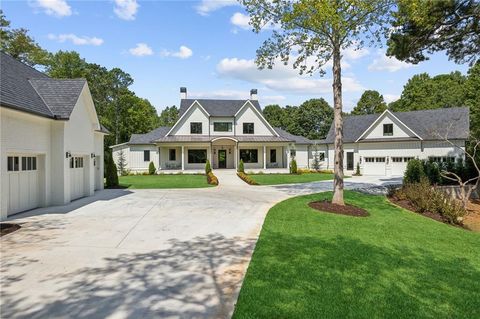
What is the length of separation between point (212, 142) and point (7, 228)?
24.6 m

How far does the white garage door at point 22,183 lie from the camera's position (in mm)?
11250

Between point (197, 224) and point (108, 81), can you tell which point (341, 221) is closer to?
point (197, 224)

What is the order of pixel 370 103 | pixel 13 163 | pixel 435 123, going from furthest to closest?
pixel 370 103, pixel 435 123, pixel 13 163

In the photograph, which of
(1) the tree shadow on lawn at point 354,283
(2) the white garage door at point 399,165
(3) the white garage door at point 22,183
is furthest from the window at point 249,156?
(1) the tree shadow on lawn at point 354,283

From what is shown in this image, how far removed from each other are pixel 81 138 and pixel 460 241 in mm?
16013

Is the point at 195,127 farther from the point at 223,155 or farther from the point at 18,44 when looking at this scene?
the point at 18,44

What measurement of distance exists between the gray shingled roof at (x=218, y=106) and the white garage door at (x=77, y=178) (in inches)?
782

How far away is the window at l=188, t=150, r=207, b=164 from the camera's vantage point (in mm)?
35906

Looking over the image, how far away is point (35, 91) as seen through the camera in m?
13.8

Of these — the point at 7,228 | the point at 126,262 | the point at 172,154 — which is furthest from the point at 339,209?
the point at 172,154

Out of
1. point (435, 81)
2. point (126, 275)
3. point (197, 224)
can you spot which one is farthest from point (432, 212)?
point (435, 81)

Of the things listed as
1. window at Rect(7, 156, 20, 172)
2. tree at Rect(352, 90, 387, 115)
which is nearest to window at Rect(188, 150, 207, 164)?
window at Rect(7, 156, 20, 172)

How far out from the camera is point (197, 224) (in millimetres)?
10453

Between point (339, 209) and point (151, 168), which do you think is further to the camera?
point (151, 168)
